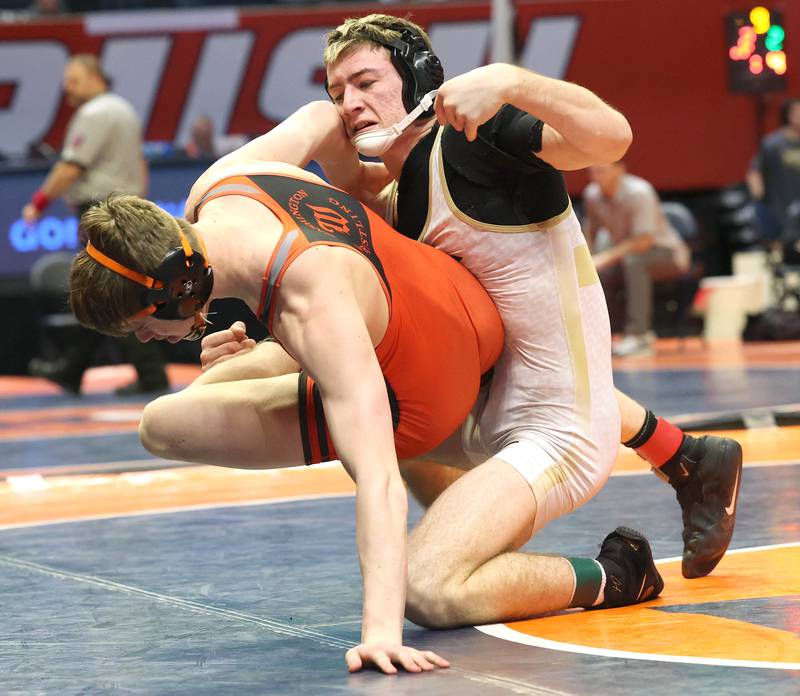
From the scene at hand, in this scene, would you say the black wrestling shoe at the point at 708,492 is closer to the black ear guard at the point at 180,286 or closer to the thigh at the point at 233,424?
the thigh at the point at 233,424

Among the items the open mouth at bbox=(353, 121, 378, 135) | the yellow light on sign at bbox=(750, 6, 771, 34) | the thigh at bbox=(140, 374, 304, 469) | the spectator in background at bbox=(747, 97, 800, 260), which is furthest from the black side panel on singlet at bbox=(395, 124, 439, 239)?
the yellow light on sign at bbox=(750, 6, 771, 34)

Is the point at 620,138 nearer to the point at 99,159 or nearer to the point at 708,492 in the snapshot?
the point at 708,492

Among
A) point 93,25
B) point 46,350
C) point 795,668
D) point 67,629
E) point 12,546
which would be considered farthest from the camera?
point 93,25

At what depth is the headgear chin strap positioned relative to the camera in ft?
9.27

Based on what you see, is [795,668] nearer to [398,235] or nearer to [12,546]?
[398,235]

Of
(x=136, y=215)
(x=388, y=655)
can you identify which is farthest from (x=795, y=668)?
(x=136, y=215)

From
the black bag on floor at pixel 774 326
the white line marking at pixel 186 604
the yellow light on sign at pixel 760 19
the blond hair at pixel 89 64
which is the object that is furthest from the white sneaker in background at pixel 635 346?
the white line marking at pixel 186 604

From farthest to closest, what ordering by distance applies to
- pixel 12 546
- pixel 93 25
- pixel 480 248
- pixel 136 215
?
pixel 93 25
pixel 12 546
pixel 480 248
pixel 136 215

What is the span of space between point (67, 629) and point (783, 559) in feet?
5.33

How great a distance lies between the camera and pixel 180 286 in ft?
9.36

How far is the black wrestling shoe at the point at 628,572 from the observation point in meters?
3.21

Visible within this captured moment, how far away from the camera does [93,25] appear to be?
12805 mm

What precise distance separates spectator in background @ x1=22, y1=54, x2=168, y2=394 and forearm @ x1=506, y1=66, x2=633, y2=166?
574cm

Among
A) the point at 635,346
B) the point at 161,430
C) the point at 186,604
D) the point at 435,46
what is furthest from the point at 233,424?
the point at 435,46
